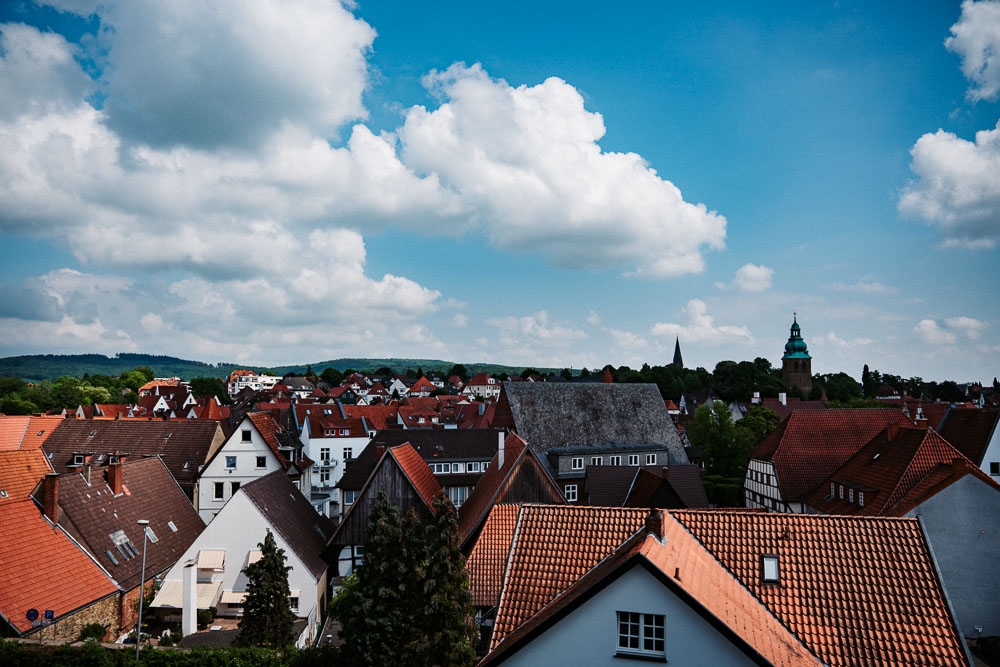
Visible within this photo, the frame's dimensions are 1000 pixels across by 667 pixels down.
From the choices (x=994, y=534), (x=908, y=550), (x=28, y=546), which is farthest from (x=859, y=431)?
(x=28, y=546)

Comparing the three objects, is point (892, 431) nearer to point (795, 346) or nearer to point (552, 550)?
point (552, 550)

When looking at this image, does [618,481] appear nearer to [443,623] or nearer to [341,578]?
[341,578]

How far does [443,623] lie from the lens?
13.3m

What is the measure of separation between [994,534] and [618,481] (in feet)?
60.2

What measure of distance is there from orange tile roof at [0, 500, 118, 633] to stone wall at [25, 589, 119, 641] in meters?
0.23

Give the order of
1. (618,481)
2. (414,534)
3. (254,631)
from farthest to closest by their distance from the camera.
→ (618,481) < (254,631) < (414,534)

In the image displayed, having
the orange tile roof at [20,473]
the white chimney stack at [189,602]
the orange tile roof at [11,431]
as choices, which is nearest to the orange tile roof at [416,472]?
the white chimney stack at [189,602]

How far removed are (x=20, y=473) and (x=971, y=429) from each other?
49.2m

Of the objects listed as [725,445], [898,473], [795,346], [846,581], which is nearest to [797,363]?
[795,346]

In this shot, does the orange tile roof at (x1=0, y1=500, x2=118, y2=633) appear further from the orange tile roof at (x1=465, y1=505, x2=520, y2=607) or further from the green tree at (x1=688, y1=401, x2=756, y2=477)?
the green tree at (x1=688, y1=401, x2=756, y2=477)

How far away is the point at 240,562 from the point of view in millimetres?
23875

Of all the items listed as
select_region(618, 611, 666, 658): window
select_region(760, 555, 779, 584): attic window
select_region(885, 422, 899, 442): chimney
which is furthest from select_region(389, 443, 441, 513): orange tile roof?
select_region(885, 422, 899, 442): chimney

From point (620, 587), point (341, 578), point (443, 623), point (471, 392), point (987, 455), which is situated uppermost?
point (471, 392)

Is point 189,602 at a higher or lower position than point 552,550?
lower
